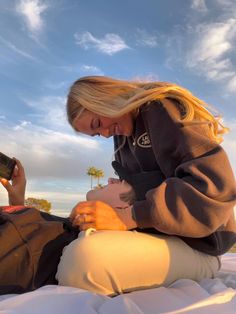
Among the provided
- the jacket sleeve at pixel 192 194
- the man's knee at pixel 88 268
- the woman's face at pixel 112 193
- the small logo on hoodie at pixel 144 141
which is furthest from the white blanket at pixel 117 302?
the small logo on hoodie at pixel 144 141

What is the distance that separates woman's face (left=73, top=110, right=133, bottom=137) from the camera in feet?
8.64

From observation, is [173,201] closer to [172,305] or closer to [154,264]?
[154,264]

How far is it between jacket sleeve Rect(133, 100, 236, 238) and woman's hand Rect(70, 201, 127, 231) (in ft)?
0.35

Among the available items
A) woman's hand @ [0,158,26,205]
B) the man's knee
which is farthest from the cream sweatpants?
woman's hand @ [0,158,26,205]

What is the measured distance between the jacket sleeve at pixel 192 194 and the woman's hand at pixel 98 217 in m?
0.11

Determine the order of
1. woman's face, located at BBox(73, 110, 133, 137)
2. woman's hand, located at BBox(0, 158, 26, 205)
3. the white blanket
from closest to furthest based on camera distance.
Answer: the white blanket → woman's face, located at BBox(73, 110, 133, 137) → woman's hand, located at BBox(0, 158, 26, 205)

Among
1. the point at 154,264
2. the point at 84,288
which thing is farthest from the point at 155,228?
the point at 84,288

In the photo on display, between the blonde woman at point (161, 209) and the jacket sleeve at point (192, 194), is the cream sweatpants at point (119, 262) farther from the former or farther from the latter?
the jacket sleeve at point (192, 194)

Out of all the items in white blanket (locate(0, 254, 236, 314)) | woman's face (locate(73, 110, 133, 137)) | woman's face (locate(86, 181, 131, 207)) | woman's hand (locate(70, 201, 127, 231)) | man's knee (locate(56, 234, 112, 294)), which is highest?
woman's face (locate(73, 110, 133, 137))

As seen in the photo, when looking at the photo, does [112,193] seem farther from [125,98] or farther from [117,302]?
[117,302]

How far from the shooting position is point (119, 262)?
1.97 meters

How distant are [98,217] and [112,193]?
386mm

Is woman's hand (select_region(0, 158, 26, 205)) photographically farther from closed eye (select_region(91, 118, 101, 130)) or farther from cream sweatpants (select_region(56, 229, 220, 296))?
cream sweatpants (select_region(56, 229, 220, 296))

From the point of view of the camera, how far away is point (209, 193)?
6.50 feet
